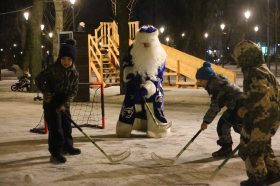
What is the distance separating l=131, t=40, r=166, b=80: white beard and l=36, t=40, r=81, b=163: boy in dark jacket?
1979 mm

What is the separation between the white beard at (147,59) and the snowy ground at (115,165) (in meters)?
1.23

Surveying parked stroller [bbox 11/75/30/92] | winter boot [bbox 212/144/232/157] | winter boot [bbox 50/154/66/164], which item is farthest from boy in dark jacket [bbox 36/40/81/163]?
parked stroller [bbox 11/75/30/92]

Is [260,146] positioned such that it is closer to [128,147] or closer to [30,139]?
[128,147]

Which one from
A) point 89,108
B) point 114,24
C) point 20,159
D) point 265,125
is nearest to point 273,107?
point 265,125

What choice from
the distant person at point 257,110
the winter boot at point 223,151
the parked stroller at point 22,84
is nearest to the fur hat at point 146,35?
the winter boot at point 223,151

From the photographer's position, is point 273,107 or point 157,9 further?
point 157,9

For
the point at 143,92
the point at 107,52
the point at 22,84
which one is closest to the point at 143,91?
the point at 143,92

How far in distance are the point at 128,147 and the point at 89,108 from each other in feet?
21.7

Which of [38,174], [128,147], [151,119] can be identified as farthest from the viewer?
[151,119]

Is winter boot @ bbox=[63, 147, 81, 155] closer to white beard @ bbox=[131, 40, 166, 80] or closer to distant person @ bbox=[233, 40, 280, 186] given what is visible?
white beard @ bbox=[131, 40, 166, 80]

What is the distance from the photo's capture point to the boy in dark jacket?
7773 mm

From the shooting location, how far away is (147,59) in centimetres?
989

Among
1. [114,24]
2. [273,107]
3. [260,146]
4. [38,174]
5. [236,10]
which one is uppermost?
[236,10]

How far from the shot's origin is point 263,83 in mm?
5711
